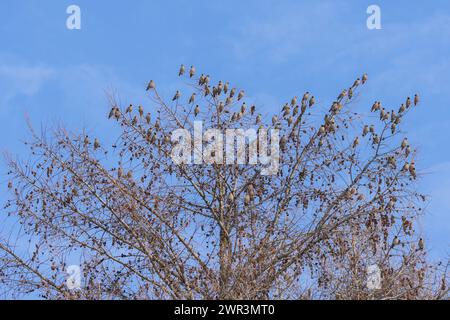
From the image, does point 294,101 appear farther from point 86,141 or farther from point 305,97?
point 86,141

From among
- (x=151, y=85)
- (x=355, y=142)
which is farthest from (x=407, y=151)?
(x=151, y=85)

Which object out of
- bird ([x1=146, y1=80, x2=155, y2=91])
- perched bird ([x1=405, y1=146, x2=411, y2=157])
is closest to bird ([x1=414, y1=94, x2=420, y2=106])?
perched bird ([x1=405, y1=146, x2=411, y2=157])

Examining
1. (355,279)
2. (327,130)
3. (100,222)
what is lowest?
(355,279)

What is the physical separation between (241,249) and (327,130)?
3.01m

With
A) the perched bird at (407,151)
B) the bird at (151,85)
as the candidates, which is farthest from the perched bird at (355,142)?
the bird at (151,85)

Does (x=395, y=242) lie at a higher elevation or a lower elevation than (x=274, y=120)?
lower

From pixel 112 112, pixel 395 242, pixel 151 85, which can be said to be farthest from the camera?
pixel 151 85

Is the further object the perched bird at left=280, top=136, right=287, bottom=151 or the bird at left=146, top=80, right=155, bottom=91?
the bird at left=146, top=80, right=155, bottom=91

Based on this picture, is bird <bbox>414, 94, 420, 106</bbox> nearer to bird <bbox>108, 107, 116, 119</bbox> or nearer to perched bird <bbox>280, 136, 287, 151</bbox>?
perched bird <bbox>280, 136, 287, 151</bbox>
